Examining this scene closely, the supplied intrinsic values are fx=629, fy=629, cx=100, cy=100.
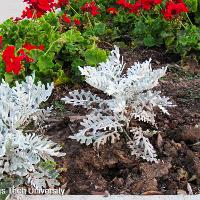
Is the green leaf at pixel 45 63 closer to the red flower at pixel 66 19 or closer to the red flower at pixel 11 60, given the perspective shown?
the red flower at pixel 11 60

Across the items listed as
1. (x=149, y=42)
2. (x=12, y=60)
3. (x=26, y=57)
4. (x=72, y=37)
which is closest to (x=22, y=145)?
(x=12, y=60)

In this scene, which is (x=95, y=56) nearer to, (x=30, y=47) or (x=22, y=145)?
(x=30, y=47)

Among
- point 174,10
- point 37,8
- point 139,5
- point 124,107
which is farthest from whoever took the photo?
point 139,5

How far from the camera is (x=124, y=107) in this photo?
3.42m

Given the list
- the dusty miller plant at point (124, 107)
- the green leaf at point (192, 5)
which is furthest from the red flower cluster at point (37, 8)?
the dusty miller plant at point (124, 107)

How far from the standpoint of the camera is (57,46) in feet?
14.3

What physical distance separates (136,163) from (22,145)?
67cm

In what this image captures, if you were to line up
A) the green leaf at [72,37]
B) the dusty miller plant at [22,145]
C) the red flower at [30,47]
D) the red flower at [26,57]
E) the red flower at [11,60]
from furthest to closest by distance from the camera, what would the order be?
1. the green leaf at [72,37]
2. the red flower at [30,47]
3. the red flower at [26,57]
4. the red flower at [11,60]
5. the dusty miller plant at [22,145]

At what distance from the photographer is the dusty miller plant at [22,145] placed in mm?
3211

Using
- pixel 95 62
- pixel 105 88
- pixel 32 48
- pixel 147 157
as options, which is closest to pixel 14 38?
pixel 32 48

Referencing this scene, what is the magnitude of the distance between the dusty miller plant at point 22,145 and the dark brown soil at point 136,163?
0.46 feet

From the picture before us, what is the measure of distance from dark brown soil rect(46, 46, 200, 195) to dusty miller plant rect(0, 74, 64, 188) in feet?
0.46

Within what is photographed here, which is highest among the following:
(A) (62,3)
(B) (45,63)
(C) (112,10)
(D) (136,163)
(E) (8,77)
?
(A) (62,3)

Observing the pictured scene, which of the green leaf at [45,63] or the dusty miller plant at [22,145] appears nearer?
the dusty miller plant at [22,145]
